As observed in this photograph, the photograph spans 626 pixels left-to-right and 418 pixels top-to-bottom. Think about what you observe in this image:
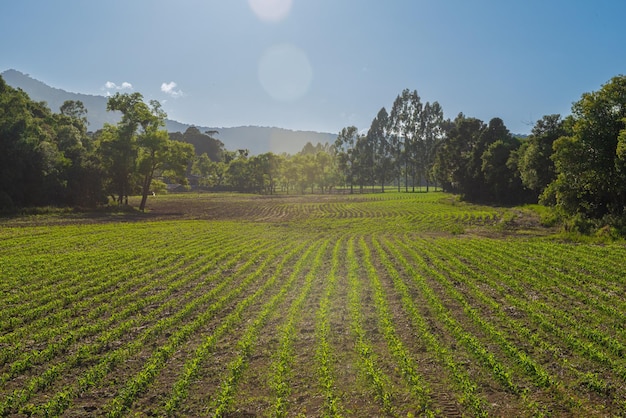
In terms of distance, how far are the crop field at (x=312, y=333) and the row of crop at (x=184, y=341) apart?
0.16 ft

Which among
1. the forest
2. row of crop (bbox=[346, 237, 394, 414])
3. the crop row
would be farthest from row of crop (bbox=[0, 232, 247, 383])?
the forest

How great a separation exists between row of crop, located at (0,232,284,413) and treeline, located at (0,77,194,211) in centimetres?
4355

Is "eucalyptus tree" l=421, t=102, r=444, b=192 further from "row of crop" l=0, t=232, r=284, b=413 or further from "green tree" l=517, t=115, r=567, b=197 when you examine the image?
"row of crop" l=0, t=232, r=284, b=413

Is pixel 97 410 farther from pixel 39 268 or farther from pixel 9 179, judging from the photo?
pixel 9 179

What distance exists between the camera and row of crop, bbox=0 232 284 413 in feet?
25.8

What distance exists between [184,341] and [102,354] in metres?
2.28

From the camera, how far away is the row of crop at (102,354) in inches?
310

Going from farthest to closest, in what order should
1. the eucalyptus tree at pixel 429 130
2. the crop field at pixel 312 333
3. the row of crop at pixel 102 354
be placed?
the eucalyptus tree at pixel 429 130 → the crop field at pixel 312 333 → the row of crop at pixel 102 354

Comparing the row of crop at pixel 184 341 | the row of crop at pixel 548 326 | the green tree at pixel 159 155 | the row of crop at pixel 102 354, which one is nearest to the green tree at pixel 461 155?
the green tree at pixel 159 155

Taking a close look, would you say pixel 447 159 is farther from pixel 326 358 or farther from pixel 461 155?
pixel 326 358

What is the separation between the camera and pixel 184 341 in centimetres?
1117

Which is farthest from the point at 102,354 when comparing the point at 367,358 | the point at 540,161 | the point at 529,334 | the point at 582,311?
the point at 540,161

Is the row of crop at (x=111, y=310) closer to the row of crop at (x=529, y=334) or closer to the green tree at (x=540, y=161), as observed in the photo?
the row of crop at (x=529, y=334)

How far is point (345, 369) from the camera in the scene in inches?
368
